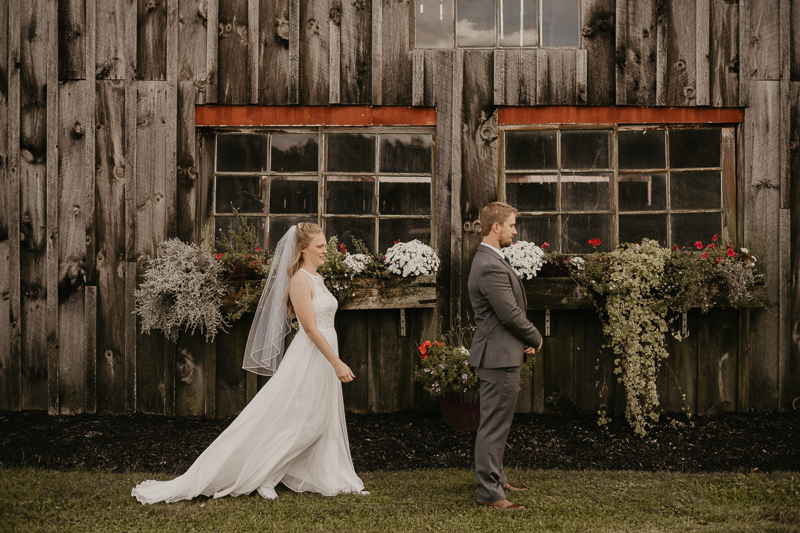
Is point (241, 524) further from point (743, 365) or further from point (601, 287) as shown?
point (743, 365)

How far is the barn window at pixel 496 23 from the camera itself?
5828 mm

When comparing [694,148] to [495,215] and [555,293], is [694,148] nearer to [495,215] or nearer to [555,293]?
[555,293]

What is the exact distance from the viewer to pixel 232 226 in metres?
5.86

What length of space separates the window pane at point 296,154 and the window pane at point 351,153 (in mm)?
157

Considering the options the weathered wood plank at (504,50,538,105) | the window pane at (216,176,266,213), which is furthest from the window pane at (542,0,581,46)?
the window pane at (216,176,266,213)

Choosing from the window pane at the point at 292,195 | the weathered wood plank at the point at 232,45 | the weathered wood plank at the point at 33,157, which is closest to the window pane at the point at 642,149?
the window pane at the point at 292,195

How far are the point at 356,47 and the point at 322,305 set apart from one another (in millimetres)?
2800

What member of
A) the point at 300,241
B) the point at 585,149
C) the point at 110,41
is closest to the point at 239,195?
the point at 110,41

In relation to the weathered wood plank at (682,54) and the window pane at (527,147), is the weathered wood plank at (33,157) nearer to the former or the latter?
the window pane at (527,147)

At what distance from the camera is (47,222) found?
559 cm

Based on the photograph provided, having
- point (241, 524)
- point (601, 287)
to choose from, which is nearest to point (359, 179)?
point (601, 287)

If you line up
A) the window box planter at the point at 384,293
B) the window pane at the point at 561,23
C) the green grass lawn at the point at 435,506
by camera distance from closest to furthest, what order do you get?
the green grass lawn at the point at 435,506
the window box planter at the point at 384,293
the window pane at the point at 561,23

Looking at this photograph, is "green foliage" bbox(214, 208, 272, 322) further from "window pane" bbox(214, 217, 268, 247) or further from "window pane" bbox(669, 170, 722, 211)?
"window pane" bbox(669, 170, 722, 211)

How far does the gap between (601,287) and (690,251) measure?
120cm
